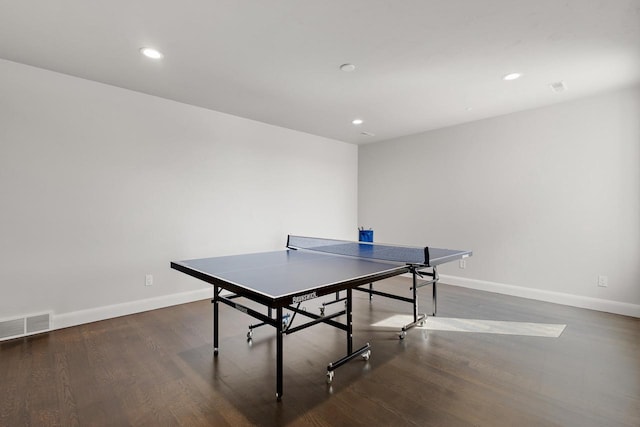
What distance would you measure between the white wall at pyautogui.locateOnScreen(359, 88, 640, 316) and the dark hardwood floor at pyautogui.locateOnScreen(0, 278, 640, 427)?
77 cm

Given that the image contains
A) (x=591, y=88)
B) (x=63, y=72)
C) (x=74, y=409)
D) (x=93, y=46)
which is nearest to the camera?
(x=74, y=409)

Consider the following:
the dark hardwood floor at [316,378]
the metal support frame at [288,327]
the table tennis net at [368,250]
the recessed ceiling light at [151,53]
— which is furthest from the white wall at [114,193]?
the metal support frame at [288,327]

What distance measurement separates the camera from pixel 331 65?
9.45ft

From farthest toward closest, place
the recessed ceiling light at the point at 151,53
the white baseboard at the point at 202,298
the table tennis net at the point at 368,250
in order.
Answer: the white baseboard at the point at 202,298
the table tennis net at the point at 368,250
the recessed ceiling light at the point at 151,53

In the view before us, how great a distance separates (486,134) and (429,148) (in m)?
0.91

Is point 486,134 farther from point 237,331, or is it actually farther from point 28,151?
point 28,151

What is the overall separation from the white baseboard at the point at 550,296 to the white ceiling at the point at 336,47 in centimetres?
252

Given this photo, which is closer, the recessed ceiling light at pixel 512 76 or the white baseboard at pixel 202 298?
the recessed ceiling light at pixel 512 76

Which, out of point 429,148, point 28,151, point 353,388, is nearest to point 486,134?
point 429,148

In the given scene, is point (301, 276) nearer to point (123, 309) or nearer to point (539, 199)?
point (123, 309)

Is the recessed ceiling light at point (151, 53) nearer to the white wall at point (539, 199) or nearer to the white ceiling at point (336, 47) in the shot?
the white ceiling at point (336, 47)

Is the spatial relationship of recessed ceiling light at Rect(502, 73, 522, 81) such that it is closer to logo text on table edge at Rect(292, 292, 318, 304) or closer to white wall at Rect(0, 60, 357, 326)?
logo text on table edge at Rect(292, 292, 318, 304)

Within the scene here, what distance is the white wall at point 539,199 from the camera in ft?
11.6

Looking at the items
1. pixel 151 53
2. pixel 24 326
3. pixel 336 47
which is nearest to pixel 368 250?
pixel 336 47
